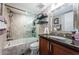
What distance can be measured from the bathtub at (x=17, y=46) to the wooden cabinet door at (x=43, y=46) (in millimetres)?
95

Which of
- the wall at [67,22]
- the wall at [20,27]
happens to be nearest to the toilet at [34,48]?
the wall at [20,27]

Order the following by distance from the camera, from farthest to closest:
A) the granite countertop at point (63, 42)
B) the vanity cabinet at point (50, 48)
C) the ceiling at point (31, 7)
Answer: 1. the ceiling at point (31, 7)
2. the vanity cabinet at point (50, 48)
3. the granite countertop at point (63, 42)

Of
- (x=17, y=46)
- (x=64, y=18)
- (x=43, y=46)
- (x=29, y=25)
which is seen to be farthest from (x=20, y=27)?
(x=64, y=18)

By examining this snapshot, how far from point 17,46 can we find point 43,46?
0.37 m

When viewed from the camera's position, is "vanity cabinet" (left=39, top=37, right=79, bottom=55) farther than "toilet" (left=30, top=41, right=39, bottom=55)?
No

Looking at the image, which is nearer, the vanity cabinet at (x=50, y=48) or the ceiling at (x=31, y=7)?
the vanity cabinet at (x=50, y=48)

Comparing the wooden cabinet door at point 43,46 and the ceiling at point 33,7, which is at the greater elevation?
the ceiling at point 33,7

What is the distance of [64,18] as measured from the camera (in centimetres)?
181

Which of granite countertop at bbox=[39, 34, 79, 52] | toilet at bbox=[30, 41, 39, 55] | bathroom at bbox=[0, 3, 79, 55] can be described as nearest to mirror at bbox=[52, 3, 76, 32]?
bathroom at bbox=[0, 3, 79, 55]

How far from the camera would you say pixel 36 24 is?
1.87 metres

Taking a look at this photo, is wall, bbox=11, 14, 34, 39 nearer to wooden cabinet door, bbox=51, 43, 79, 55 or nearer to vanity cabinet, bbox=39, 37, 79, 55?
vanity cabinet, bbox=39, 37, 79, 55

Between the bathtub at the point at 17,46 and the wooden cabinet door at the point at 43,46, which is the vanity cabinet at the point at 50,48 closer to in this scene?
the wooden cabinet door at the point at 43,46

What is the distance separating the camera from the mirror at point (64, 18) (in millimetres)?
1778

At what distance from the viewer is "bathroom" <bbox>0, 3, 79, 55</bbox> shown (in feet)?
6.01
